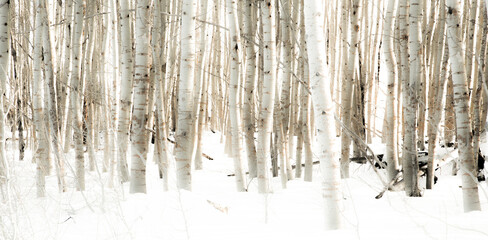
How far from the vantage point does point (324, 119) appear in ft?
10.7

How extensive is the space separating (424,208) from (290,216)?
135 cm

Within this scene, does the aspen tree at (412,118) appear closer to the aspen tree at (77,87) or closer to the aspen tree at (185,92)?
the aspen tree at (185,92)

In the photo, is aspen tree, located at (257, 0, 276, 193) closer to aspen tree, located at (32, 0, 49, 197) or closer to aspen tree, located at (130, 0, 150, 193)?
aspen tree, located at (130, 0, 150, 193)

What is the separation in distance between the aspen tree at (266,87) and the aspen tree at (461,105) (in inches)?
72.2

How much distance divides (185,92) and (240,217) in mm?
1581

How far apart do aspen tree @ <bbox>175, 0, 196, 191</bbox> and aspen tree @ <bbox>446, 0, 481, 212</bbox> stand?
260cm

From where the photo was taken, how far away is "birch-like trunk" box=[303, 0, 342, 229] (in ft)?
10.6

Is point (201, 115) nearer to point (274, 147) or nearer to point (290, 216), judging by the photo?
point (274, 147)

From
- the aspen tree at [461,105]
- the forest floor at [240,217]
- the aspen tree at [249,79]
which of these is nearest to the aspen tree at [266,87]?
the forest floor at [240,217]

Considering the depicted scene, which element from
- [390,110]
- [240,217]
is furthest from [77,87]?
[390,110]

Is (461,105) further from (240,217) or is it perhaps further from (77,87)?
(77,87)

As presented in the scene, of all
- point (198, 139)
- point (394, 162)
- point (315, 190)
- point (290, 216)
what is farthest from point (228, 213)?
point (198, 139)

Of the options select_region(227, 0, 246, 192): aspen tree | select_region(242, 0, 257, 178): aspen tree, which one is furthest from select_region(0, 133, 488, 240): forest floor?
select_region(242, 0, 257, 178): aspen tree

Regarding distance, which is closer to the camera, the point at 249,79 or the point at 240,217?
the point at 240,217
